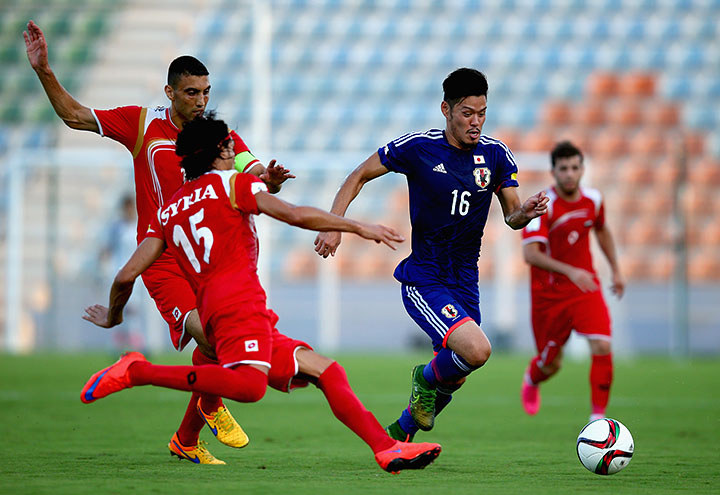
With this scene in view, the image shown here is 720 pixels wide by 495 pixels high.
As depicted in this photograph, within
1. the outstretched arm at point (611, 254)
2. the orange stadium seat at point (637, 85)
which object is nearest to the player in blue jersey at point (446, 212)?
the outstretched arm at point (611, 254)

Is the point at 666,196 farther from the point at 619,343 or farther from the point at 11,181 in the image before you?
the point at 11,181

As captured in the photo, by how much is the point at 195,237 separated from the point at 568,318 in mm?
4218

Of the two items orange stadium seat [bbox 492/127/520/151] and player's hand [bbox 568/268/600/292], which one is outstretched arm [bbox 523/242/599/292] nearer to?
player's hand [bbox 568/268/600/292]

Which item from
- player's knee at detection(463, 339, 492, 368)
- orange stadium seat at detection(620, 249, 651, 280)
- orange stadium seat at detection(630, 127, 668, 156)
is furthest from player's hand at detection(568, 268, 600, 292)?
orange stadium seat at detection(630, 127, 668, 156)

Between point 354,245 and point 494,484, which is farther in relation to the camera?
point 354,245

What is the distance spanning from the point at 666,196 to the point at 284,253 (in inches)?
299

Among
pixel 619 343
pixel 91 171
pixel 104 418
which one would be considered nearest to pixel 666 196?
pixel 619 343

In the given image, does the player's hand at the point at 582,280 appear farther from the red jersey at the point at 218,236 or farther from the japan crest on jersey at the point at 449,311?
the red jersey at the point at 218,236

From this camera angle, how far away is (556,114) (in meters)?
23.3

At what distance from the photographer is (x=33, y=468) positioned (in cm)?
560

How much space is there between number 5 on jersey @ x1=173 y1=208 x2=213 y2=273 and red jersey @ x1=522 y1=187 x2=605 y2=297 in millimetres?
3840

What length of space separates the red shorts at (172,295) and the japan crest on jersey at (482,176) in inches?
71.7

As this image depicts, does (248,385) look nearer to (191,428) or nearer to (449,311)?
(191,428)

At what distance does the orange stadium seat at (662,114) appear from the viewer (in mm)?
23109
